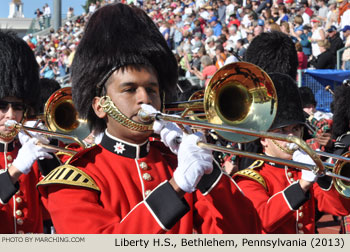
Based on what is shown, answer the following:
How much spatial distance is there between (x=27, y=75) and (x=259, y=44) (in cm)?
228

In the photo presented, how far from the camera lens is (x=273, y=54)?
5.74m

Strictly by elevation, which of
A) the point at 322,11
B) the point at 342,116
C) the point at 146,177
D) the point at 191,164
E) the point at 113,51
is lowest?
the point at 322,11

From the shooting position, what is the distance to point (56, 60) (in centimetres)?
2081

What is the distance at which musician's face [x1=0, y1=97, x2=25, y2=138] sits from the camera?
3.67 metres

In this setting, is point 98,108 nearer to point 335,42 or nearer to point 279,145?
point 279,145

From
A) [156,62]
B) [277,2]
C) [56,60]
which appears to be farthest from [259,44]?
[56,60]

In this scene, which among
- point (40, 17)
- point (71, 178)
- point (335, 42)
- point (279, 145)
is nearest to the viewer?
point (71, 178)

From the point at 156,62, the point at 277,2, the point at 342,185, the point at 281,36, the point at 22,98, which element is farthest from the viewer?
the point at 277,2

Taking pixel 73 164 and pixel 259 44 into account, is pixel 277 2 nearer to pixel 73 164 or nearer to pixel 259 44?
pixel 259 44

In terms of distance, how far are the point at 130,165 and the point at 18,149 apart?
1444 mm

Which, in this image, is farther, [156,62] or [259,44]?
[259,44]

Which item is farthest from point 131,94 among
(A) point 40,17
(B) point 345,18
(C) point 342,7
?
(A) point 40,17

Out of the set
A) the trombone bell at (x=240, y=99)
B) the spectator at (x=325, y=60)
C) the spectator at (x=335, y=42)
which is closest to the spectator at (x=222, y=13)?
the spectator at (x=335, y=42)

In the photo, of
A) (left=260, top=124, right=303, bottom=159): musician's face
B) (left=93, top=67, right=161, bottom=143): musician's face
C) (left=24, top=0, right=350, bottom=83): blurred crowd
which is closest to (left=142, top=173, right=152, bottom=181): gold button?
(left=93, top=67, right=161, bottom=143): musician's face
